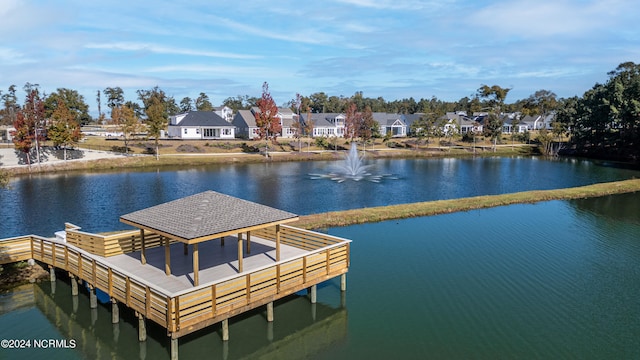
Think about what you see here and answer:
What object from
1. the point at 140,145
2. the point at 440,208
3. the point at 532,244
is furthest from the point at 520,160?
the point at 140,145

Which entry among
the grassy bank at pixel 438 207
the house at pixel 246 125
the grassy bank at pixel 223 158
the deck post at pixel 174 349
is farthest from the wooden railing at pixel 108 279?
the house at pixel 246 125

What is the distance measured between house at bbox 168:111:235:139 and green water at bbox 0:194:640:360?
75.4m

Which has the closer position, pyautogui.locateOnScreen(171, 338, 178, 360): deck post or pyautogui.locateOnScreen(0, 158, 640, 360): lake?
pyautogui.locateOnScreen(171, 338, 178, 360): deck post

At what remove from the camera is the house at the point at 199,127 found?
94188 mm

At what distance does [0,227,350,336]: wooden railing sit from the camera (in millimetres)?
13773

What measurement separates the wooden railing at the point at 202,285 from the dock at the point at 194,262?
1.3 inches

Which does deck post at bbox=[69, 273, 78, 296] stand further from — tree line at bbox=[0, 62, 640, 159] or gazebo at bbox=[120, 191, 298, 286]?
tree line at bbox=[0, 62, 640, 159]

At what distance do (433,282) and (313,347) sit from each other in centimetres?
758

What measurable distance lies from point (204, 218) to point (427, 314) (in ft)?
31.2

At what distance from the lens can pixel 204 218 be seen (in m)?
15.8

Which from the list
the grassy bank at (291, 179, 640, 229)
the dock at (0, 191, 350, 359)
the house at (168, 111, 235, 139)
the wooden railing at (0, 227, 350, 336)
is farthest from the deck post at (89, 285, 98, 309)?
the house at (168, 111, 235, 139)

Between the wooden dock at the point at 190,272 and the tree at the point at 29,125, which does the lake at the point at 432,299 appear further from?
the tree at the point at 29,125

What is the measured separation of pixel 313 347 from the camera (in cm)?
1543

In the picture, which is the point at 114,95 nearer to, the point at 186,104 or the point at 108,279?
the point at 186,104
